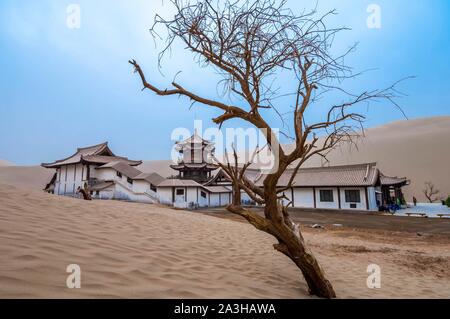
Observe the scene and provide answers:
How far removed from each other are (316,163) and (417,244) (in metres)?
77.5

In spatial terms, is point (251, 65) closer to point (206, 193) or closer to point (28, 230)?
point (28, 230)

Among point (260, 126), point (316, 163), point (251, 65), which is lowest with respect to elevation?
point (260, 126)

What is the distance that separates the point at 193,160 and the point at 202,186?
9.53 metres

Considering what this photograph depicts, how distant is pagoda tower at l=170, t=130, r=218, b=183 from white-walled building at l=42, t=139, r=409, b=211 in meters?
3.08

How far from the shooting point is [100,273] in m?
2.53

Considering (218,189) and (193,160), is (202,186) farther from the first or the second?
(193,160)

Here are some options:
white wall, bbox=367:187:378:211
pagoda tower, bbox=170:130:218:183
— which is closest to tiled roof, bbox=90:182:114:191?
pagoda tower, bbox=170:130:218:183

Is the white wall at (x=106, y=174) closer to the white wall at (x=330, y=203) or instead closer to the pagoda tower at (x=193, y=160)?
the pagoda tower at (x=193, y=160)

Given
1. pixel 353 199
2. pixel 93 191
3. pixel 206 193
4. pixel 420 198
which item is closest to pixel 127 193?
pixel 93 191

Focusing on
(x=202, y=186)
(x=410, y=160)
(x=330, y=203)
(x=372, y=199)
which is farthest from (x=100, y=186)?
(x=410, y=160)

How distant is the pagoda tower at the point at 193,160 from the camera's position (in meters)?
37.0

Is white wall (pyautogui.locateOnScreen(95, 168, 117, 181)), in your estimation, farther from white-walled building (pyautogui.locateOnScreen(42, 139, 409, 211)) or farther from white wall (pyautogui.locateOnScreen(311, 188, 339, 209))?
white wall (pyautogui.locateOnScreen(311, 188, 339, 209))

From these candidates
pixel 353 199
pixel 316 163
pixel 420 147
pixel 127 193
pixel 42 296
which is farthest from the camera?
pixel 316 163

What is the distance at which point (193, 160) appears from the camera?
129ft
